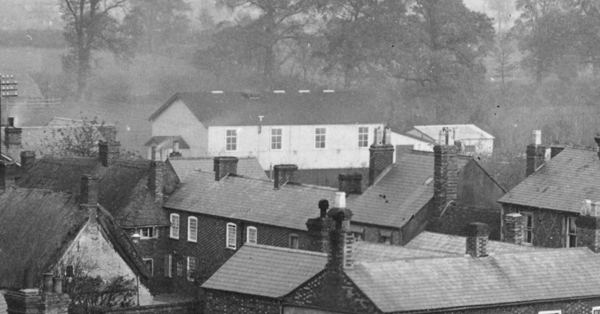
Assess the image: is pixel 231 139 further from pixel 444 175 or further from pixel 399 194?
pixel 444 175

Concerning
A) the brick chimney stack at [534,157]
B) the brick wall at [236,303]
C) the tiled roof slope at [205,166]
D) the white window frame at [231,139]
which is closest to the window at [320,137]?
the white window frame at [231,139]

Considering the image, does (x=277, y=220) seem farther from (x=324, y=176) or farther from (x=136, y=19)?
(x=136, y=19)

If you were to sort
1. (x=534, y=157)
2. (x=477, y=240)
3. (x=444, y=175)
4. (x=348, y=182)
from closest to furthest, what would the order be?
(x=477, y=240), (x=444, y=175), (x=534, y=157), (x=348, y=182)

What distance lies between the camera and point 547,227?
246 feet

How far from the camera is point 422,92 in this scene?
132500 millimetres

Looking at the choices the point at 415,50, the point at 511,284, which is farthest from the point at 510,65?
the point at 511,284

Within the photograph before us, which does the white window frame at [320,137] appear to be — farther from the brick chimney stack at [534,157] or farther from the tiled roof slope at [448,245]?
the tiled roof slope at [448,245]

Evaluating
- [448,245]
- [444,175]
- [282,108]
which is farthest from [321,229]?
[282,108]

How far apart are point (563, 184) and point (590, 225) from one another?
12480 millimetres

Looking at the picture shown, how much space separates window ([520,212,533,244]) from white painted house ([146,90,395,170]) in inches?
1508

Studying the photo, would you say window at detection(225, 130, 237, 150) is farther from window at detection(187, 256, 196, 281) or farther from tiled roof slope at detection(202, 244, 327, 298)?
tiled roof slope at detection(202, 244, 327, 298)

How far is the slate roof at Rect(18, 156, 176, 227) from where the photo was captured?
84.4m

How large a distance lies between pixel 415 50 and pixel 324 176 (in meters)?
22.8

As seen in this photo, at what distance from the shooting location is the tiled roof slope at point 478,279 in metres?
56.3
